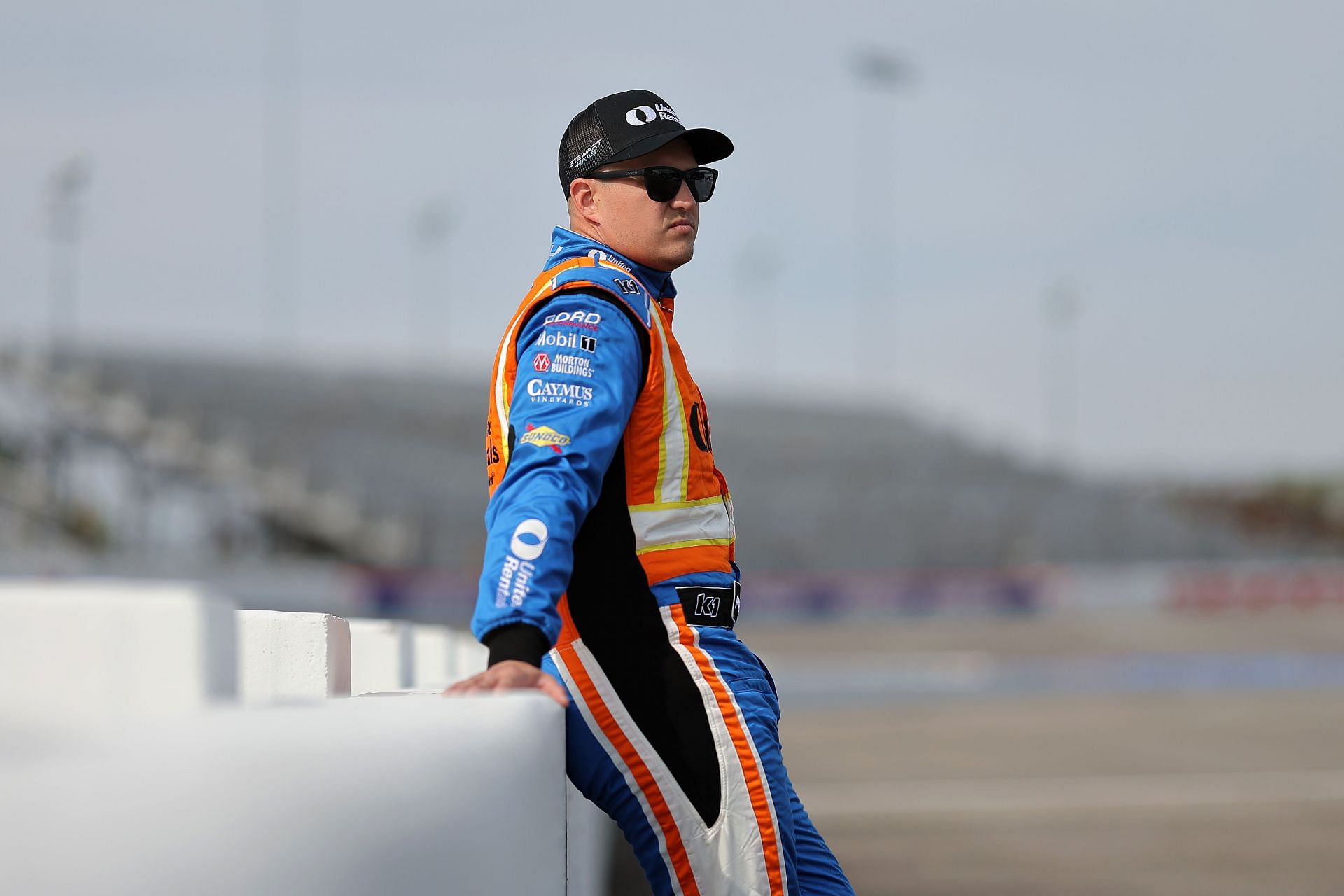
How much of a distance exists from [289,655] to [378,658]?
1.02m

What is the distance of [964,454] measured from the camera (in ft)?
143

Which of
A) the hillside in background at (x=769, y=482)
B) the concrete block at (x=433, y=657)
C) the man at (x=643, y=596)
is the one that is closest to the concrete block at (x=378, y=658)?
the concrete block at (x=433, y=657)

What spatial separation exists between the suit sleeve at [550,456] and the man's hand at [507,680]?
0.01 metres

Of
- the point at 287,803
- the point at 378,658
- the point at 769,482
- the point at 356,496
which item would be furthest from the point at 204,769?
the point at 769,482

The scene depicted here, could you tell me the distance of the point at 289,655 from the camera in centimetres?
191

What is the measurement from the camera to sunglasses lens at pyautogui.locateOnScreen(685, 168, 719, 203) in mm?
2412

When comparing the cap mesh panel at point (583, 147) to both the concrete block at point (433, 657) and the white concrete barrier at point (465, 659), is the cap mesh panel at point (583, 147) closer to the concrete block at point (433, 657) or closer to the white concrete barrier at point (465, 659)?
the concrete block at point (433, 657)

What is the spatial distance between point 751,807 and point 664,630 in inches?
11.1

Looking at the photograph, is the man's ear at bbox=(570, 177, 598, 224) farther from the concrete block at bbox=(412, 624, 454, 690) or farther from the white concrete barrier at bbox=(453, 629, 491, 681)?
the white concrete barrier at bbox=(453, 629, 491, 681)

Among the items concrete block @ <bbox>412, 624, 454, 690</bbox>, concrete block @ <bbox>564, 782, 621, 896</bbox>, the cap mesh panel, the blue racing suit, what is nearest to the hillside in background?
concrete block @ <bbox>412, 624, 454, 690</bbox>

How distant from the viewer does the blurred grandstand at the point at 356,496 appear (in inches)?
1040

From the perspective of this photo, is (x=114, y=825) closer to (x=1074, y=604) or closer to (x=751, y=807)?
(x=751, y=807)

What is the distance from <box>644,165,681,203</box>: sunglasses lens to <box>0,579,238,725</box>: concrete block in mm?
1180

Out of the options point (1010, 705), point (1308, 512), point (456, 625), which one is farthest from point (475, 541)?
point (1308, 512)
